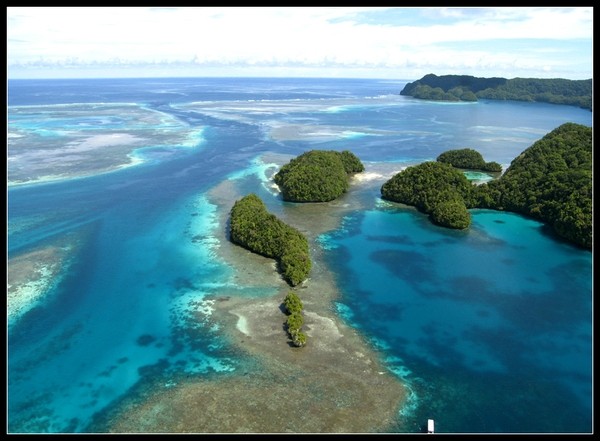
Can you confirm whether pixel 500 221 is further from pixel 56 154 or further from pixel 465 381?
pixel 56 154

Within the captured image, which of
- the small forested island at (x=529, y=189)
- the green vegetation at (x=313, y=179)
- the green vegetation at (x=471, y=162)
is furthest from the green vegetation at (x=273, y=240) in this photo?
the green vegetation at (x=471, y=162)

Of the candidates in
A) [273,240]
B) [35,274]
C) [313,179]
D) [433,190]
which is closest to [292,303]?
[273,240]

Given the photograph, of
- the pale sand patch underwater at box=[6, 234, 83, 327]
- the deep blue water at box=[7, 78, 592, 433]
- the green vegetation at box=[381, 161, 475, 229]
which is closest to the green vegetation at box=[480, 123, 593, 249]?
the deep blue water at box=[7, 78, 592, 433]

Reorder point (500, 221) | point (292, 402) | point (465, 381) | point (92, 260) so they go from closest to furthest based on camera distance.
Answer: point (292, 402) < point (465, 381) < point (92, 260) < point (500, 221)

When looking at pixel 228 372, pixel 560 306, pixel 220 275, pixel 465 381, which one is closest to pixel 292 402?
pixel 228 372

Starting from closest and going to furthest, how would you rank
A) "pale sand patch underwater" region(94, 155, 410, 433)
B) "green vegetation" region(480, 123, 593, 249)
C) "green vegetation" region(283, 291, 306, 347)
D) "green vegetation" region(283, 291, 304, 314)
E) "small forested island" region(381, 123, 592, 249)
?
"pale sand patch underwater" region(94, 155, 410, 433), "green vegetation" region(283, 291, 306, 347), "green vegetation" region(283, 291, 304, 314), "green vegetation" region(480, 123, 593, 249), "small forested island" region(381, 123, 592, 249)

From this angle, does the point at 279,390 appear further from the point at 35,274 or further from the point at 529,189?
the point at 529,189

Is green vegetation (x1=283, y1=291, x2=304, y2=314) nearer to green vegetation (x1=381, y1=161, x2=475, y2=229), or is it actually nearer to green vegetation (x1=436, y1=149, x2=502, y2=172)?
green vegetation (x1=381, y1=161, x2=475, y2=229)
